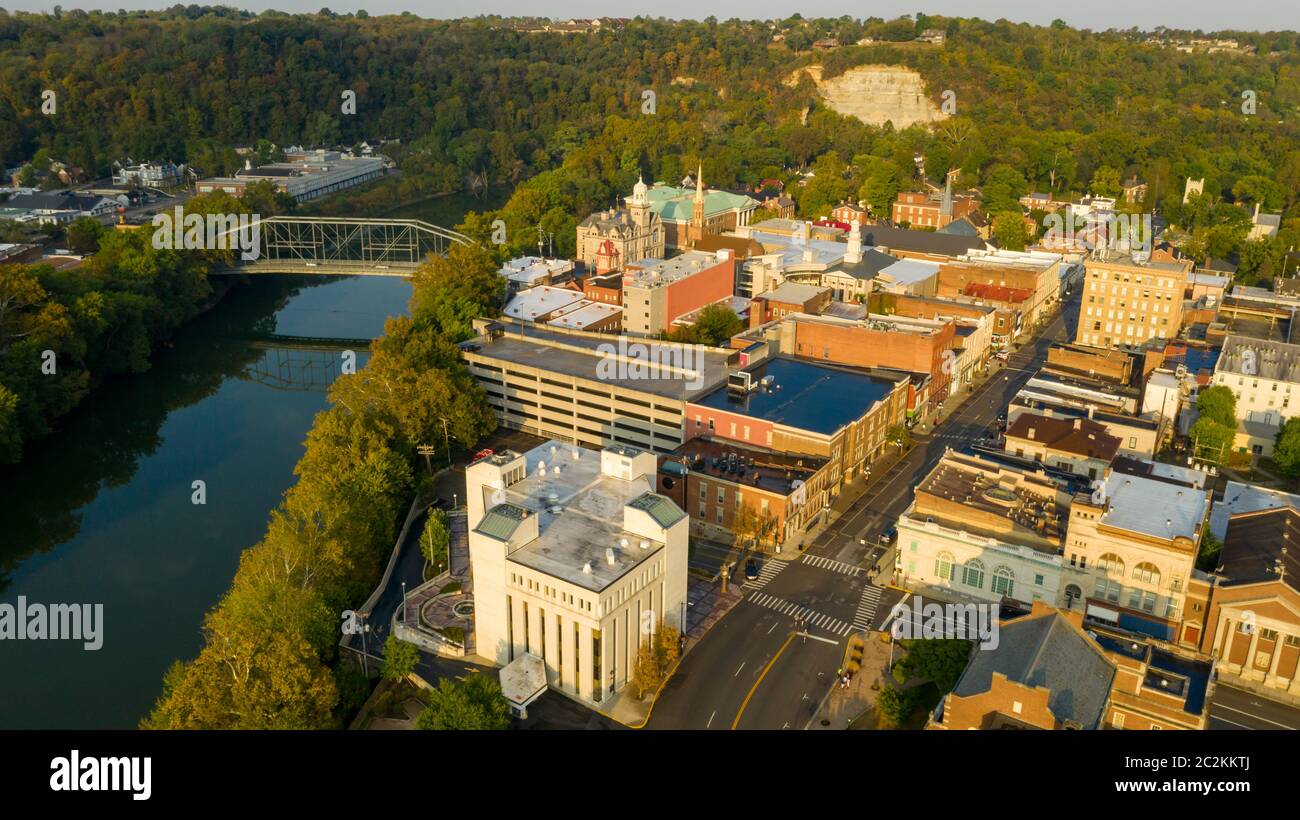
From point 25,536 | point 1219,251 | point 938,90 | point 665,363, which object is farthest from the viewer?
point 938,90

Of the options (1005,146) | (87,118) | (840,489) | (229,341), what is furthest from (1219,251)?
(87,118)

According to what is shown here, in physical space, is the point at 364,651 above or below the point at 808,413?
below

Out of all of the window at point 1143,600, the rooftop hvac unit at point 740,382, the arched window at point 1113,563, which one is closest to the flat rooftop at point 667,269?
the rooftop hvac unit at point 740,382

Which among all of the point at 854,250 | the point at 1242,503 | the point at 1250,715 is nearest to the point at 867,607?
the point at 1250,715

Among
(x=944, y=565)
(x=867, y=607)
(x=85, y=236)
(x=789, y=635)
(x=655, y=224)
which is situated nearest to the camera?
(x=789, y=635)

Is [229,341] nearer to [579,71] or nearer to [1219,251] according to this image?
[1219,251]

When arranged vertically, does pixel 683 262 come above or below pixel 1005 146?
below

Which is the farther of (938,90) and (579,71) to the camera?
(579,71)

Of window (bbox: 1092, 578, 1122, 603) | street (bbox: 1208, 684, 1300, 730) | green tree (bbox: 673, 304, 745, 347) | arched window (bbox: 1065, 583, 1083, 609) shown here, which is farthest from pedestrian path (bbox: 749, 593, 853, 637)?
green tree (bbox: 673, 304, 745, 347)

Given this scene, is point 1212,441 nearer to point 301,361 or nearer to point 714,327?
point 714,327
